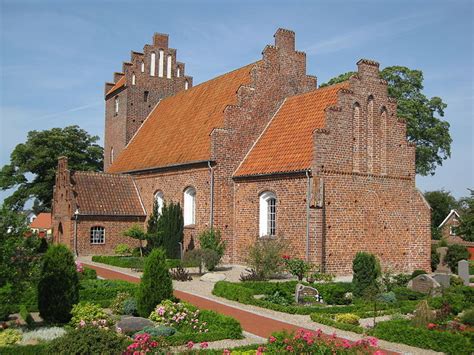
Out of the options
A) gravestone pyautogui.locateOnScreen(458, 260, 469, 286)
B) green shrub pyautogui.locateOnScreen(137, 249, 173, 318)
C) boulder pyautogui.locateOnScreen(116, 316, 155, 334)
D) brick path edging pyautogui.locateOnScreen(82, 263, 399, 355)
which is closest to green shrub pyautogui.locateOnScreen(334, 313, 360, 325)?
brick path edging pyautogui.locateOnScreen(82, 263, 399, 355)

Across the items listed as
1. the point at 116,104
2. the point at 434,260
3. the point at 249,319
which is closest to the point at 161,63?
the point at 116,104

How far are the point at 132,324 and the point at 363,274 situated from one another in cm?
878

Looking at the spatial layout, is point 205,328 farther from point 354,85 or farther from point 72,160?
point 72,160

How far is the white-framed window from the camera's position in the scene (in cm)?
3222

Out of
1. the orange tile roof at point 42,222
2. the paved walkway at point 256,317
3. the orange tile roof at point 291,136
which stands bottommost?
the paved walkway at point 256,317

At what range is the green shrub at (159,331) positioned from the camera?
12312 millimetres

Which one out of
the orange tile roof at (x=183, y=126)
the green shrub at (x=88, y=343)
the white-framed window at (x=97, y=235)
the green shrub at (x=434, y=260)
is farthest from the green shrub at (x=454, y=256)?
the green shrub at (x=88, y=343)

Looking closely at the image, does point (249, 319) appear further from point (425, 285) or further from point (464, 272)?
point (464, 272)

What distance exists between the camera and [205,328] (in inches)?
526

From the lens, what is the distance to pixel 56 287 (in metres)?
14.3

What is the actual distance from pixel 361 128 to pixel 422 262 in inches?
297

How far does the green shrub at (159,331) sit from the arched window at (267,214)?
13260mm

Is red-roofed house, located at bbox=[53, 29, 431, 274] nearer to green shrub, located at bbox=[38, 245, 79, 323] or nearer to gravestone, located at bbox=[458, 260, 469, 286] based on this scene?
gravestone, located at bbox=[458, 260, 469, 286]

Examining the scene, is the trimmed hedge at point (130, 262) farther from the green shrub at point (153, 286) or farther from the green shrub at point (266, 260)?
the green shrub at point (153, 286)
